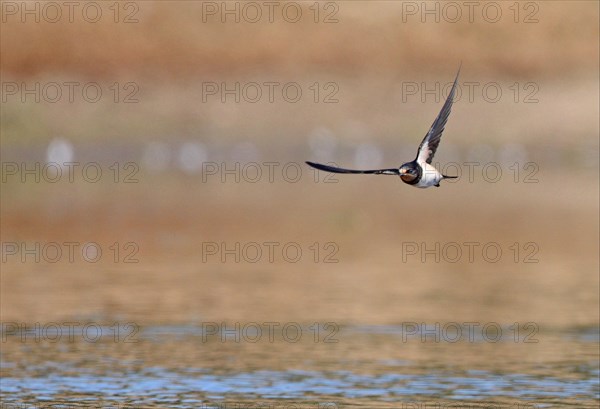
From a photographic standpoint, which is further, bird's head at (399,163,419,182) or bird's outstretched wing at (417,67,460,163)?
bird's outstretched wing at (417,67,460,163)

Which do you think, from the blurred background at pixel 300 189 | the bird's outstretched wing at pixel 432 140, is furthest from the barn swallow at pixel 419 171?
the blurred background at pixel 300 189

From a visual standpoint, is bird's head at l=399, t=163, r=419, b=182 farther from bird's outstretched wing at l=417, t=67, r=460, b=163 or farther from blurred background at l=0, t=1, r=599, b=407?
blurred background at l=0, t=1, r=599, b=407

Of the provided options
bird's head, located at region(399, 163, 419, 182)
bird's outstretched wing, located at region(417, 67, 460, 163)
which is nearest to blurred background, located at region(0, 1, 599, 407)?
bird's outstretched wing, located at region(417, 67, 460, 163)

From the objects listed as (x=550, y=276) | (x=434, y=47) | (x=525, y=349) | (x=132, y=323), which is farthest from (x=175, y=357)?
(x=434, y=47)

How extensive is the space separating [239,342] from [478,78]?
46.4 metres

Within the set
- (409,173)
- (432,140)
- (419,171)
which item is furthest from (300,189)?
(409,173)

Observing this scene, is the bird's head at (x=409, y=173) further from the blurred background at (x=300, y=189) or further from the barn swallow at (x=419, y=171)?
the blurred background at (x=300, y=189)

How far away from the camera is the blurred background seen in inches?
762

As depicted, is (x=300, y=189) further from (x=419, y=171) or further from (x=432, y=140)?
(x=419, y=171)

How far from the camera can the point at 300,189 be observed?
5075cm

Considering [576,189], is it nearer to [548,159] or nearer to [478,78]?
[548,159]

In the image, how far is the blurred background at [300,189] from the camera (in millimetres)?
19344

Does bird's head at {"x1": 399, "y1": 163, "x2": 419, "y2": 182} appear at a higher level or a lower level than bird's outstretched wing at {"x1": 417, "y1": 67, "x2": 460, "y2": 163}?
lower

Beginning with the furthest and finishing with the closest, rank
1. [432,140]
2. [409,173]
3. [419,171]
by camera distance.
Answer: [432,140] < [419,171] < [409,173]
